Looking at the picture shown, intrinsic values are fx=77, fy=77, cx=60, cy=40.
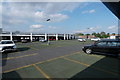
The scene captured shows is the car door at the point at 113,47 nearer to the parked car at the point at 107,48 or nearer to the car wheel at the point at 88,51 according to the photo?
the parked car at the point at 107,48

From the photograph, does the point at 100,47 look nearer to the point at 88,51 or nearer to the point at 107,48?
the point at 107,48

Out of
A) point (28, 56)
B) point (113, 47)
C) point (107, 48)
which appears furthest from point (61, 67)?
point (113, 47)

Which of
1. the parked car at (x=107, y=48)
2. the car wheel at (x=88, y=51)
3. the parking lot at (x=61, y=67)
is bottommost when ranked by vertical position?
the parking lot at (x=61, y=67)

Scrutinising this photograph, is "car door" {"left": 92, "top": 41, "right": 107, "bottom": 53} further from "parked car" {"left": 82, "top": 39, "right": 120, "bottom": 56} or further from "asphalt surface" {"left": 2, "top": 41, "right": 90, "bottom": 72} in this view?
"asphalt surface" {"left": 2, "top": 41, "right": 90, "bottom": 72}

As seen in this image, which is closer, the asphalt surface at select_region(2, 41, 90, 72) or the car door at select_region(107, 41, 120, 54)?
the asphalt surface at select_region(2, 41, 90, 72)

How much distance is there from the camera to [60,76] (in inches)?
157

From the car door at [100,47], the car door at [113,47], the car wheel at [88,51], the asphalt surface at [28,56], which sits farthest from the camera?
the car wheel at [88,51]

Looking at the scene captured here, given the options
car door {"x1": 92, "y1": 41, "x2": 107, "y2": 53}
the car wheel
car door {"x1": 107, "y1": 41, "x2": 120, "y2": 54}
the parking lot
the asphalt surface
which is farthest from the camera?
the car wheel

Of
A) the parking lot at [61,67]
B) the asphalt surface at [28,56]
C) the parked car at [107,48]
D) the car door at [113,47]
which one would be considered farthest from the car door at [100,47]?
the asphalt surface at [28,56]

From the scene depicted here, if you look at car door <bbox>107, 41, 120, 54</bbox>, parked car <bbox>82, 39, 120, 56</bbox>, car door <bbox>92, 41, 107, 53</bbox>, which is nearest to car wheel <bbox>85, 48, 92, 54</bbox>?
parked car <bbox>82, 39, 120, 56</bbox>

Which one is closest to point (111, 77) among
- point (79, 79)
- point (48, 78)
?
point (79, 79)

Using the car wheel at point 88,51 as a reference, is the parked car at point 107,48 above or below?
above

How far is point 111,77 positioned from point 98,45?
4834mm

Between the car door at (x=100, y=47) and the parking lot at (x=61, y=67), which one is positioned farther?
the car door at (x=100, y=47)
